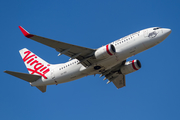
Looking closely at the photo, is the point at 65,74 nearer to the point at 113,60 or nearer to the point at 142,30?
the point at 113,60

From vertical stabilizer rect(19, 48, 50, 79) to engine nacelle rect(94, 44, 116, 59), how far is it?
9572 mm

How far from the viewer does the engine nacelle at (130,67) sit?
4284cm

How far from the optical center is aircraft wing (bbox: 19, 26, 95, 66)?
111 ft

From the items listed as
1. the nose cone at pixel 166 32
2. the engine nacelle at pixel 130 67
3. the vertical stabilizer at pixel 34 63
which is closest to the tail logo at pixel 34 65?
the vertical stabilizer at pixel 34 63

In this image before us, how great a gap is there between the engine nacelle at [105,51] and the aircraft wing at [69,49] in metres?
1.08

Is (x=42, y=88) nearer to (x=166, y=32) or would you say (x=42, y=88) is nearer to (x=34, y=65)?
(x=34, y=65)

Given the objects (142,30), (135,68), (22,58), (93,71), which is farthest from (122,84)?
(22,58)

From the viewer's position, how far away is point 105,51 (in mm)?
36031

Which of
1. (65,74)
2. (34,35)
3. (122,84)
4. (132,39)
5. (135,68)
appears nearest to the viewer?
(34,35)

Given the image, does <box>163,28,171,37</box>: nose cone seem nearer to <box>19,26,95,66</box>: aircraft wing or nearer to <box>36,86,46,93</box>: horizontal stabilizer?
<box>19,26,95,66</box>: aircraft wing

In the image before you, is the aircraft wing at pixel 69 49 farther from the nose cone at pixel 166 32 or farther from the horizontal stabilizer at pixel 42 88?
the nose cone at pixel 166 32

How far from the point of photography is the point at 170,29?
37781mm

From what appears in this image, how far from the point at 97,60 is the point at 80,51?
106 inches

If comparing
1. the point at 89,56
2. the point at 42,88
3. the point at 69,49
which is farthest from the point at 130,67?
the point at 42,88
